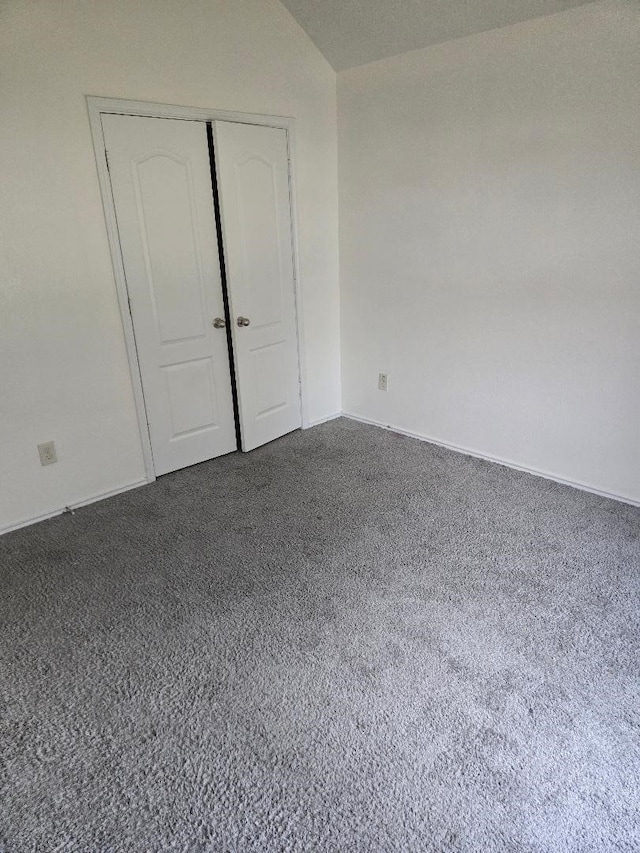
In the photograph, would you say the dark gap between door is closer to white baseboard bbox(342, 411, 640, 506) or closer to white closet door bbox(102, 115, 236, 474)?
white closet door bbox(102, 115, 236, 474)

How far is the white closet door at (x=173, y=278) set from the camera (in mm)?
2871

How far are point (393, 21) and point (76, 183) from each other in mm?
1936

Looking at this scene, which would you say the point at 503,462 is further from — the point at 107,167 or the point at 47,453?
the point at 107,167

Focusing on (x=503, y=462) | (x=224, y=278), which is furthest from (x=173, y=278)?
(x=503, y=462)

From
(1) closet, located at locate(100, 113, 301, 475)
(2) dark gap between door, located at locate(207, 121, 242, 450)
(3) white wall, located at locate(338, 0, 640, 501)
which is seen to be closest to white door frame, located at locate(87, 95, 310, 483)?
(1) closet, located at locate(100, 113, 301, 475)

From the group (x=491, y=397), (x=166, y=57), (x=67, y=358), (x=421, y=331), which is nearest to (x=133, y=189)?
(x=166, y=57)

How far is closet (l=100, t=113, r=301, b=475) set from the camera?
2.93 metres

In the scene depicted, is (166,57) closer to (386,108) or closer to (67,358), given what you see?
(386,108)

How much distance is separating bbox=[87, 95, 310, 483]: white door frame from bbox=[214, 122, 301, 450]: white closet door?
45mm

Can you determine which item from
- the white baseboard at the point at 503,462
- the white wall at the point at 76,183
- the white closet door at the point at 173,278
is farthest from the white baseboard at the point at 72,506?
the white baseboard at the point at 503,462

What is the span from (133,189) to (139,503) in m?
1.71

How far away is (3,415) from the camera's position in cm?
268

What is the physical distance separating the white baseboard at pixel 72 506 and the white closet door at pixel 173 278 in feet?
0.61

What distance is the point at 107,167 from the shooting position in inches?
108
